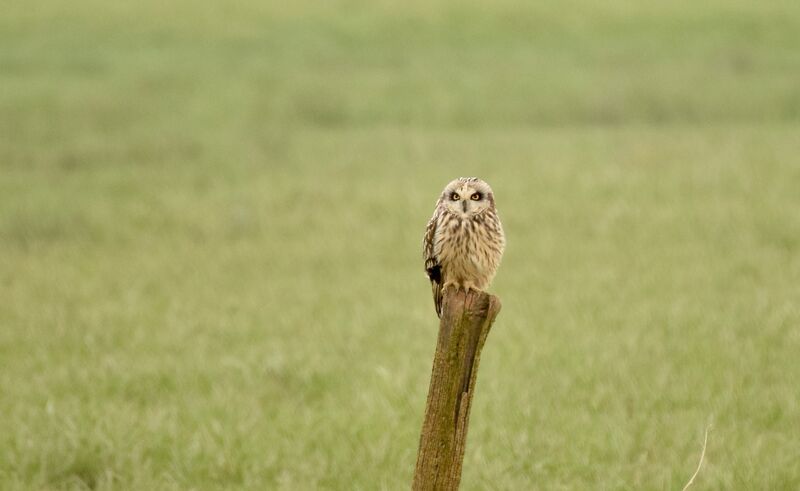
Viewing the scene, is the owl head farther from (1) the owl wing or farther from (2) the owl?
(1) the owl wing

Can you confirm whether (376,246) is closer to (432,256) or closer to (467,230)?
(432,256)

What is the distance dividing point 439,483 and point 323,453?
6.90 ft

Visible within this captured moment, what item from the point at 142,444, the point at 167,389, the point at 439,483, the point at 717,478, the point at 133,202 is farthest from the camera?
the point at 133,202

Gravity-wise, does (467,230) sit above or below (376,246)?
below

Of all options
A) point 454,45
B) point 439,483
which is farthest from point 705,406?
point 454,45

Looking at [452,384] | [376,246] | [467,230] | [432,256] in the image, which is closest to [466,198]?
[467,230]

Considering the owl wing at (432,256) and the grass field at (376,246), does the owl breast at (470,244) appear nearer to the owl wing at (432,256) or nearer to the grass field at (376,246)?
the owl wing at (432,256)

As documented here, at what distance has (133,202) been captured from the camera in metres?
11.9

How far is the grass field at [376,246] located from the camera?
5820 mm

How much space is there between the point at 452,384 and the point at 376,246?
6817 mm

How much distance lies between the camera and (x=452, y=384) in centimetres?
367

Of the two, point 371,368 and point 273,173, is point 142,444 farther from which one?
point 273,173

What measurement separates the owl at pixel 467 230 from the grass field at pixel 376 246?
3.88 feet

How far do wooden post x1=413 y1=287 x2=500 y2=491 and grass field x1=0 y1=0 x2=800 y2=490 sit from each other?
1673mm
